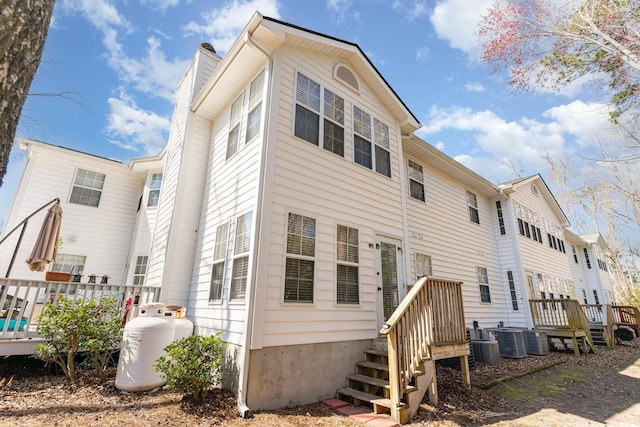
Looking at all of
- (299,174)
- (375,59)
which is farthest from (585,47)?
(299,174)

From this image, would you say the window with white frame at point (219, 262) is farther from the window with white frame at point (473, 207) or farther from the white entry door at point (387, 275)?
the window with white frame at point (473, 207)

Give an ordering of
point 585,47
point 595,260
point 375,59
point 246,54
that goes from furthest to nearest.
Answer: point 595,260
point 375,59
point 585,47
point 246,54

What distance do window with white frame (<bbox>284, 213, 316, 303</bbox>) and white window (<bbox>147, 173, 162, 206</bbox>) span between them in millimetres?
7675

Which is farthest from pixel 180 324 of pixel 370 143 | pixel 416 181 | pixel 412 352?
pixel 416 181

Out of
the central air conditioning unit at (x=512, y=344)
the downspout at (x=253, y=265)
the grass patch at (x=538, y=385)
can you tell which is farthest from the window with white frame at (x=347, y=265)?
the central air conditioning unit at (x=512, y=344)

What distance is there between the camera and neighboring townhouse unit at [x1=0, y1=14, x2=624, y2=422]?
515 cm

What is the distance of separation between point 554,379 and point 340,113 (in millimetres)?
7879

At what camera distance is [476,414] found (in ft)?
15.4

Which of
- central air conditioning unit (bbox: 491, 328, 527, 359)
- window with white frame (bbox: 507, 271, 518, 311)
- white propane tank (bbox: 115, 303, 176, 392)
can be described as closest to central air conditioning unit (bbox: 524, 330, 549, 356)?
central air conditioning unit (bbox: 491, 328, 527, 359)

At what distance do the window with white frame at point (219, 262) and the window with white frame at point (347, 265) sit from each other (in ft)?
7.34

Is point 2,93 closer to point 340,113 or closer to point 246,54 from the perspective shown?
point 246,54

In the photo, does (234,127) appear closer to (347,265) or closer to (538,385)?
(347,265)

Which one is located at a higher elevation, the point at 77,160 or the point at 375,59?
the point at 375,59

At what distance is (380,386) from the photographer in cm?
494
